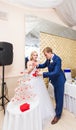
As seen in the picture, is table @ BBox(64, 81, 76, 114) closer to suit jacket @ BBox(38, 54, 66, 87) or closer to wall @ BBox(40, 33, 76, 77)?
suit jacket @ BBox(38, 54, 66, 87)

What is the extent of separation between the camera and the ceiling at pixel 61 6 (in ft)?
7.98

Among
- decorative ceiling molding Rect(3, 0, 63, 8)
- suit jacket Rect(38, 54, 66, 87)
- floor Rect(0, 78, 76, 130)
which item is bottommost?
floor Rect(0, 78, 76, 130)

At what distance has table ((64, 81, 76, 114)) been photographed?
2.67 metres

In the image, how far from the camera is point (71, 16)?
11.7 feet

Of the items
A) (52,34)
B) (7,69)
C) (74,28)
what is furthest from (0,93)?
(74,28)

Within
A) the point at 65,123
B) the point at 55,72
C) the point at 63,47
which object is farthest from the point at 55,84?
the point at 63,47

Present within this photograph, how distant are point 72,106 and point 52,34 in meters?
2.09

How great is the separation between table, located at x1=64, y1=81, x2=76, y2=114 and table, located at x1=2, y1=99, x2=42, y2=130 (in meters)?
1.14

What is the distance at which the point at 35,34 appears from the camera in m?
3.43

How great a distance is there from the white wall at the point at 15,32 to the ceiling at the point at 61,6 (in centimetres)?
42

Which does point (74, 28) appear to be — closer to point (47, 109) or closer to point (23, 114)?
point (47, 109)

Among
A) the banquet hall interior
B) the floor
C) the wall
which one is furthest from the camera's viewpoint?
the wall

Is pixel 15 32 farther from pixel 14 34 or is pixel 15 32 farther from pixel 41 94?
pixel 41 94

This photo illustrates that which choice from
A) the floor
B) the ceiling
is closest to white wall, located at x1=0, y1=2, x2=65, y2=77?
the ceiling
